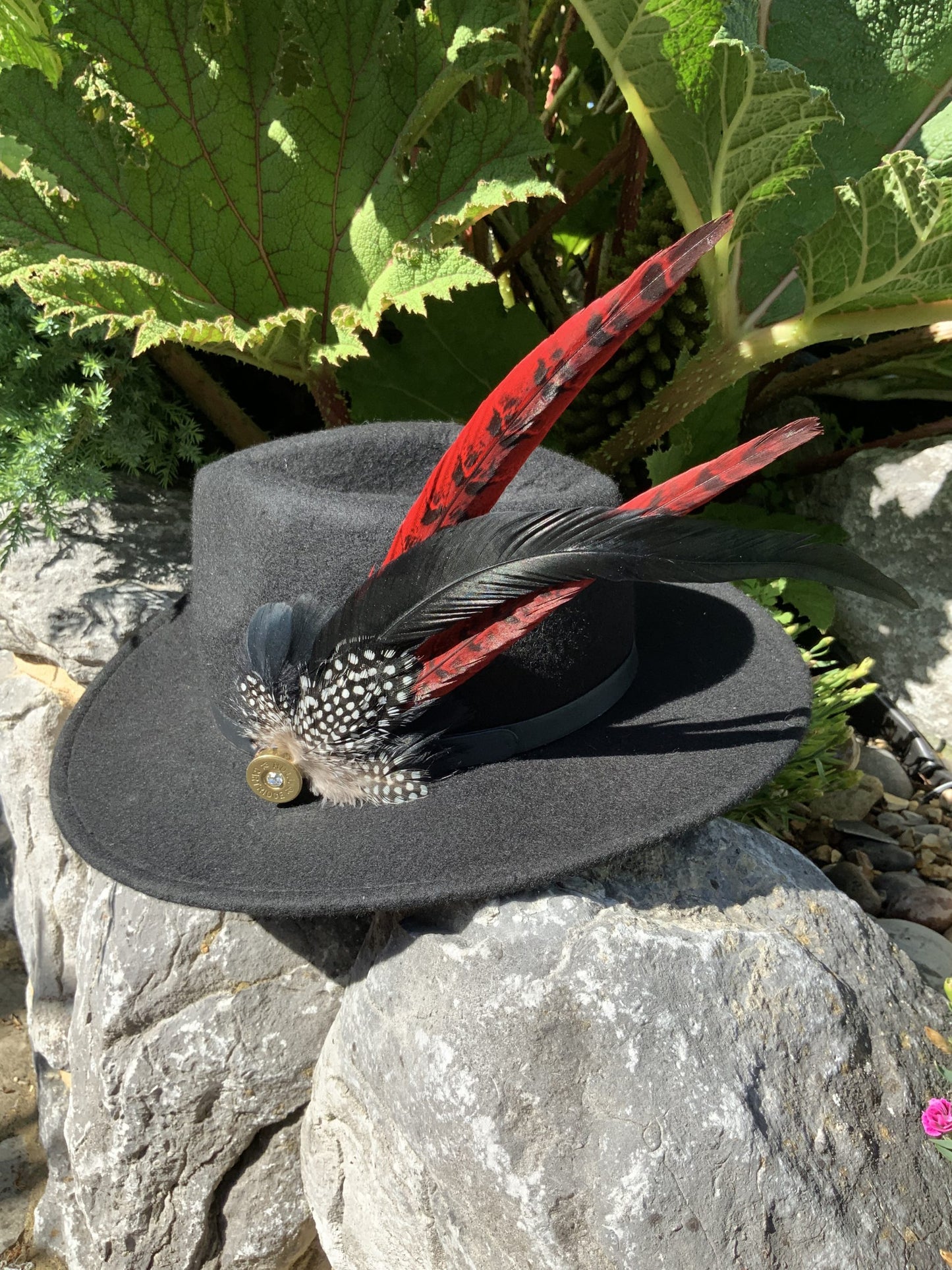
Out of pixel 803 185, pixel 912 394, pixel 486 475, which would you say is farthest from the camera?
pixel 912 394

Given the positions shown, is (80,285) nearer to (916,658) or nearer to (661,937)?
(661,937)

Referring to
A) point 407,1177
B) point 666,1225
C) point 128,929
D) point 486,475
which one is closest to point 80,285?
point 486,475

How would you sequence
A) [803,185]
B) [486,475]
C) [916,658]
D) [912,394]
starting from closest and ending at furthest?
[486,475]
[803,185]
[916,658]
[912,394]

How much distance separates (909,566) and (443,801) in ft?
5.38

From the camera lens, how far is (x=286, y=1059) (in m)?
1.72

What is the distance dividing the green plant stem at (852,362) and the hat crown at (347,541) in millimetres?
1192

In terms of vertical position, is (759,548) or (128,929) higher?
(759,548)

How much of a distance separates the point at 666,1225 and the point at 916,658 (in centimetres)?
171

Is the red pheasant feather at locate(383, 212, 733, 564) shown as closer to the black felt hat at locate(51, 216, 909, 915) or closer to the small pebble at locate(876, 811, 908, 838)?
the black felt hat at locate(51, 216, 909, 915)

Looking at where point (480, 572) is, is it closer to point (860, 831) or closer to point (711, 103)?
point (711, 103)

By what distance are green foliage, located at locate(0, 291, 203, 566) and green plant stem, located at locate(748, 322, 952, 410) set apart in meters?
1.63

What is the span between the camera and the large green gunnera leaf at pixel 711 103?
Answer: 1.78 metres

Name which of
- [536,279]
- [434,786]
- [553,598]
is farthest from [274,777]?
[536,279]

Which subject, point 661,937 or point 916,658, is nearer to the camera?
point 661,937
